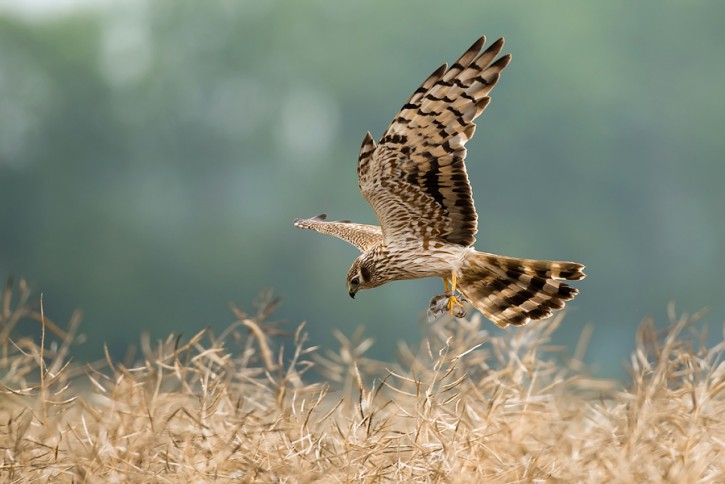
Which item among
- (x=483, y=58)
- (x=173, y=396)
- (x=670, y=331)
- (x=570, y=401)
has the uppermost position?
(x=483, y=58)

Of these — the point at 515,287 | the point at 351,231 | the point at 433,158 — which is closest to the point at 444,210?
the point at 433,158

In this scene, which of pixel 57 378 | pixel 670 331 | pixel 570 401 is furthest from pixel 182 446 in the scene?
pixel 670 331

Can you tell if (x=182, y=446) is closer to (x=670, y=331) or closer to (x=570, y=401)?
(x=570, y=401)

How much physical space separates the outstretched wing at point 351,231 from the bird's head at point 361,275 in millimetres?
154

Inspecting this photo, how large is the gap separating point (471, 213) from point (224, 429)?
4.81 feet

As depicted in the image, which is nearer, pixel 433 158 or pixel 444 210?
pixel 433 158

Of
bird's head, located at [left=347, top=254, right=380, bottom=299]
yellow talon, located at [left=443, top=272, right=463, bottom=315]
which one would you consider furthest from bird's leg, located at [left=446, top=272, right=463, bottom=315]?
bird's head, located at [left=347, top=254, right=380, bottom=299]

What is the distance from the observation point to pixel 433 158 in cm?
405

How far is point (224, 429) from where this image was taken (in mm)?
3541

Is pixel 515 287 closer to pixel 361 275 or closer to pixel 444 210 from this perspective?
pixel 444 210

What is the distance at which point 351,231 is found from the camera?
5.21 metres

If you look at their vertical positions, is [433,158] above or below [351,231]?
above

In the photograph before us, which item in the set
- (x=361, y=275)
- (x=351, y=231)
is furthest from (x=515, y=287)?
(x=351, y=231)

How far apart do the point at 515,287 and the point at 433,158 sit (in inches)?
30.5
